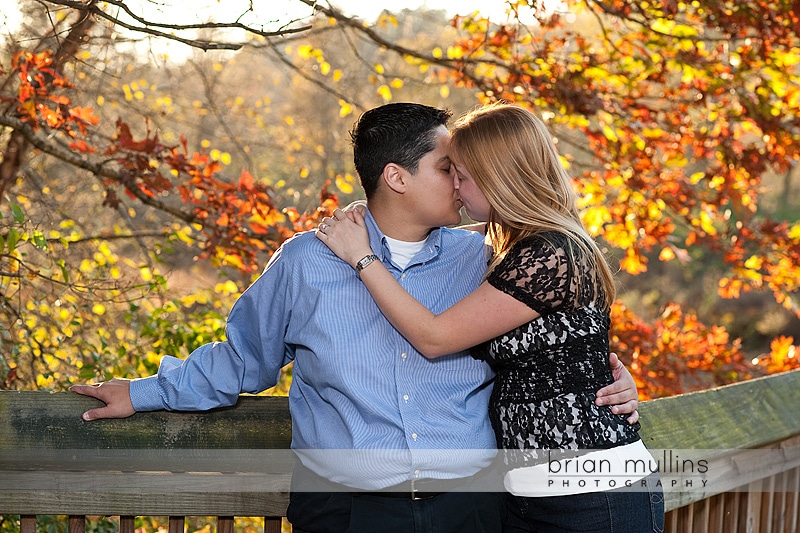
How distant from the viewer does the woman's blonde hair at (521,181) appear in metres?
2.04

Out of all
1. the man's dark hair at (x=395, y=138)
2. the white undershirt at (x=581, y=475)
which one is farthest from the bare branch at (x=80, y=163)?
the white undershirt at (x=581, y=475)

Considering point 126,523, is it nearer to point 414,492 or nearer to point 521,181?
point 414,492

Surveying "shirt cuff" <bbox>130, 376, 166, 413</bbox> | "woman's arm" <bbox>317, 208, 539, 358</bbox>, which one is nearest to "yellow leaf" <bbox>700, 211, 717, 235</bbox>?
"woman's arm" <bbox>317, 208, 539, 358</bbox>

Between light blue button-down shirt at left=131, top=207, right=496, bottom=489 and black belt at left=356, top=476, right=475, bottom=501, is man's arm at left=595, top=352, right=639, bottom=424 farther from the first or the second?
black belt at left=356, top=476, right=475, bottom=501

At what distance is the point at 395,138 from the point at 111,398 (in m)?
0.99

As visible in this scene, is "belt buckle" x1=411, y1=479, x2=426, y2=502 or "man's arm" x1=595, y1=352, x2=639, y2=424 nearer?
"belt buckle" x1=411, y1=479, x2=426, y2=502

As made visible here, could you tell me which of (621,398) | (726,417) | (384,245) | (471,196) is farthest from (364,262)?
(726,417)

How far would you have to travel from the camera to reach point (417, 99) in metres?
11.0

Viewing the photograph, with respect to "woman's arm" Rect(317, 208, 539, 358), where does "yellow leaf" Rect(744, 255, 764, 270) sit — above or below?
above

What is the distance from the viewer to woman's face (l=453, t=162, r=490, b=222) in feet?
6.99

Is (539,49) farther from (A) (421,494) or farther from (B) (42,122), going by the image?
(A) (421,494)

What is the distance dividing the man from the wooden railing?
5cm

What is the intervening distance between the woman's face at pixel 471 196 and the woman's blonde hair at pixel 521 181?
28mm

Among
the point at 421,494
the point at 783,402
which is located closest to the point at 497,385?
the point at 421,494
